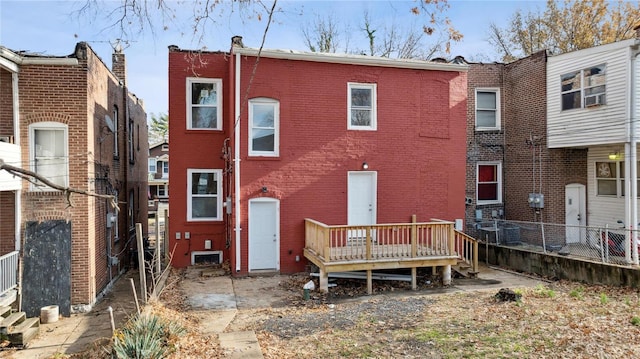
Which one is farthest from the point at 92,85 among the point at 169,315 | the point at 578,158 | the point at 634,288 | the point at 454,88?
the point at 578,158

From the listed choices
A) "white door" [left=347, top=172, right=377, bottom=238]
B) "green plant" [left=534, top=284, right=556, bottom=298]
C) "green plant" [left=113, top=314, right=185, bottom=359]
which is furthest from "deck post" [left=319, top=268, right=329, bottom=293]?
"green plant" [left=534, top=284, right=556, bottom=298]

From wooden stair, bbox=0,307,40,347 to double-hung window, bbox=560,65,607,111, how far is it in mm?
17045

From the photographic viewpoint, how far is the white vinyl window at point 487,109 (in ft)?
57.0

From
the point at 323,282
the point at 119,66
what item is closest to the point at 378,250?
the point at 323,282

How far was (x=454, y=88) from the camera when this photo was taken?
48.2 feet

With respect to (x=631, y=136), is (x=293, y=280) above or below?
below

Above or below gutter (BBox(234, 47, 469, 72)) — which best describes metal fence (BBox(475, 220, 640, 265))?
below

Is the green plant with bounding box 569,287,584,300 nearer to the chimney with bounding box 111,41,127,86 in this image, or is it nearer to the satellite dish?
the satellite dish

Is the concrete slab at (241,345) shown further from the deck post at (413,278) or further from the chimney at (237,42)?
the chimney at (237,42)

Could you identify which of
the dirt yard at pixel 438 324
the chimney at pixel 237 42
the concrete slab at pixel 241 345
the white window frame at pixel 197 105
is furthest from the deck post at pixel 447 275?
the chimney at pixel 237 42

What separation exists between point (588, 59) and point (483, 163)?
5.11 meters

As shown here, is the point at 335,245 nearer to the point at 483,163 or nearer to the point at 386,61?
the point at 386,61

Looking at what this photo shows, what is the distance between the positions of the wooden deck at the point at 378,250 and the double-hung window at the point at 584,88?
686 cm

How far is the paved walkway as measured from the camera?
26.6 ft
